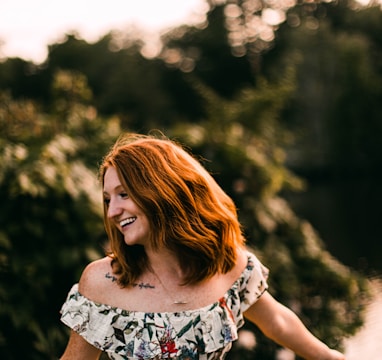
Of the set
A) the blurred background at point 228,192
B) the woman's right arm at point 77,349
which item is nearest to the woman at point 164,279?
the woman's right arm at point 77,349

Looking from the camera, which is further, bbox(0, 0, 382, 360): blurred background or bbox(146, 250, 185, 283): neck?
bbox(0, 0, 382, 360): blurred background

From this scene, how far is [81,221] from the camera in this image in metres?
3.92

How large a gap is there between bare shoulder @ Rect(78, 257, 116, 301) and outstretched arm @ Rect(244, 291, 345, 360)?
0.56m

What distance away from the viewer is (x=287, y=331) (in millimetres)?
2113

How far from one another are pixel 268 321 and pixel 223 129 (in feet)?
15.2

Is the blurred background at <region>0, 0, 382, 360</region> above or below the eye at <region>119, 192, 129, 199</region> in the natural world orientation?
below

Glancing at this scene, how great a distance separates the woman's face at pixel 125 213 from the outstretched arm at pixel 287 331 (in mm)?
538

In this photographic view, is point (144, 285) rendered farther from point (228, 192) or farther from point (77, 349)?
point (228, 192)

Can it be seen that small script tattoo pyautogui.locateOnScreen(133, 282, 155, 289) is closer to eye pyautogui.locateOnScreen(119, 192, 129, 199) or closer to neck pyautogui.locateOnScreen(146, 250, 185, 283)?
neck pyautogui.locateOnScreen(146, 250, 185, 283)

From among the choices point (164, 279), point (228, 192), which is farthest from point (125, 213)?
point (228, 192)

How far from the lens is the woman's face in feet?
6.27

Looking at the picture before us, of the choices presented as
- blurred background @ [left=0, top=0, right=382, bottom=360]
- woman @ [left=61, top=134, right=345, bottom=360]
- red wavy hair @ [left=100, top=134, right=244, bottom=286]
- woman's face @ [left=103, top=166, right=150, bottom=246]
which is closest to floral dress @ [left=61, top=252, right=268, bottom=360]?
woman @ [left=61, top=134, right=345, bottom=360]

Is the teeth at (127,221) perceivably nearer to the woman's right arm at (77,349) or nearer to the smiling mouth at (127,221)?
the smiling mouth at (127,221)

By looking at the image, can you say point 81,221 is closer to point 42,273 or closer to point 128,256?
point 42,273
